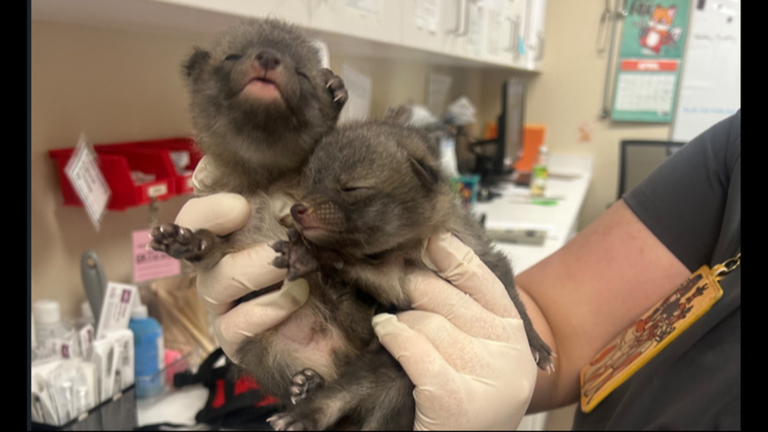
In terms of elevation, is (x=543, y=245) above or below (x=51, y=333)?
above

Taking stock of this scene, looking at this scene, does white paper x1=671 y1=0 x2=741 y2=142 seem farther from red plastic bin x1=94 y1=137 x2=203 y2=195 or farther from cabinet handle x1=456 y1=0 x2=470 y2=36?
red plastic bin x1=94 y1=137 x2=203 y2=195

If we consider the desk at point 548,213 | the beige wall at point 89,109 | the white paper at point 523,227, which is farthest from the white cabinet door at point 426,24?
the white paper at point 523,227

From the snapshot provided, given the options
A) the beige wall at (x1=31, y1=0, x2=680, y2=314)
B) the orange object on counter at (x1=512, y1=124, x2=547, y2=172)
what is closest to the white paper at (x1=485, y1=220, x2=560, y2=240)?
the beige wall at (x1=31, y1=0, x2=680, y2=314)

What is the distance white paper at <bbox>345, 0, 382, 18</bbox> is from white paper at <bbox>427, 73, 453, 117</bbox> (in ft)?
3.36

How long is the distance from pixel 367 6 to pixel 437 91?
123 centimetres

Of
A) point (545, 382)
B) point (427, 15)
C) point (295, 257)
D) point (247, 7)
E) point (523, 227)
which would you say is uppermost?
point (427, 15)

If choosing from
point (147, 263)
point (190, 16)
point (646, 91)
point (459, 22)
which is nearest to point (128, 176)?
point (147, 263)

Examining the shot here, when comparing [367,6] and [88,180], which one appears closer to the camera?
[367,6]

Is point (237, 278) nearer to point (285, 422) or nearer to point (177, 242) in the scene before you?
point (177, 242)

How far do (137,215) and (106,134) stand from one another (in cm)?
26

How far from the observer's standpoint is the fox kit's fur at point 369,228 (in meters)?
0.71

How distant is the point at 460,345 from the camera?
79 centimetres

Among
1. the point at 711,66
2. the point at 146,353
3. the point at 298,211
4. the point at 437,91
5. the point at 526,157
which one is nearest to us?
the point at 711,66

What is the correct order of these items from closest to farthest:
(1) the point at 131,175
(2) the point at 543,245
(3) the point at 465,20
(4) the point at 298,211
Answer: (4) the point at 298,211
(3) the point at 465,20
(1) the point at 131,175
(2) the point at 543,245
